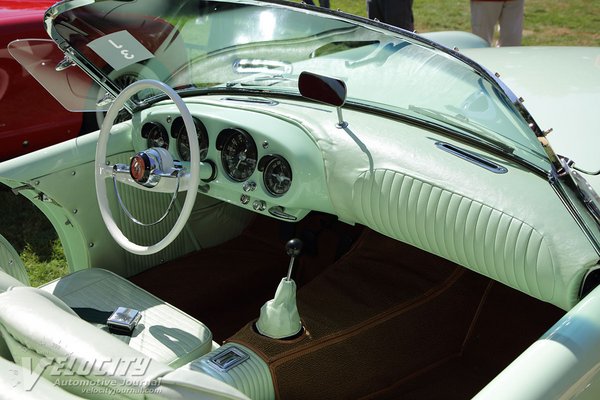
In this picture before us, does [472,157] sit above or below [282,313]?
above

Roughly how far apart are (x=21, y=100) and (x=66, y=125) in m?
0.35

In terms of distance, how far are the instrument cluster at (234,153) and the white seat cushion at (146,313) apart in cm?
55

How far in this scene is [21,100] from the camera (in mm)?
4992

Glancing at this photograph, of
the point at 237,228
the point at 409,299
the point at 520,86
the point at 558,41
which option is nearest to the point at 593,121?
the point at 520,86

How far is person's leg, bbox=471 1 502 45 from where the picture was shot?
6.97m

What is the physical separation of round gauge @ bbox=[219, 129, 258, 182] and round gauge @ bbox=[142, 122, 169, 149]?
306mm

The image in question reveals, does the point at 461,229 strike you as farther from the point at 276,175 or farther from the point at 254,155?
the point at 254,155

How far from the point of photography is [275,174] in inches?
114

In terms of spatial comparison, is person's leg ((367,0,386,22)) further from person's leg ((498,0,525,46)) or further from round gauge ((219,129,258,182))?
round gauge ((219,129,258,182))

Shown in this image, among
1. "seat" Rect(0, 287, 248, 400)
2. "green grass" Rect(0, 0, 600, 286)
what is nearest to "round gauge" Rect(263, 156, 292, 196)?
"seat" Rect(0, 287, 248, 400)

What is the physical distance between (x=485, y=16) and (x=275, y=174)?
4.77 m

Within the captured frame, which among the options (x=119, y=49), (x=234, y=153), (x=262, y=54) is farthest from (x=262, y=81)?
(x=119, y=49)

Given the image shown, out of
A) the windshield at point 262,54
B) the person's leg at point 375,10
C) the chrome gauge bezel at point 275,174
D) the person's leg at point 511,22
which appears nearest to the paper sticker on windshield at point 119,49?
the windshield at point 262,54

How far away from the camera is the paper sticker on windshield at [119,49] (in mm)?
3197
